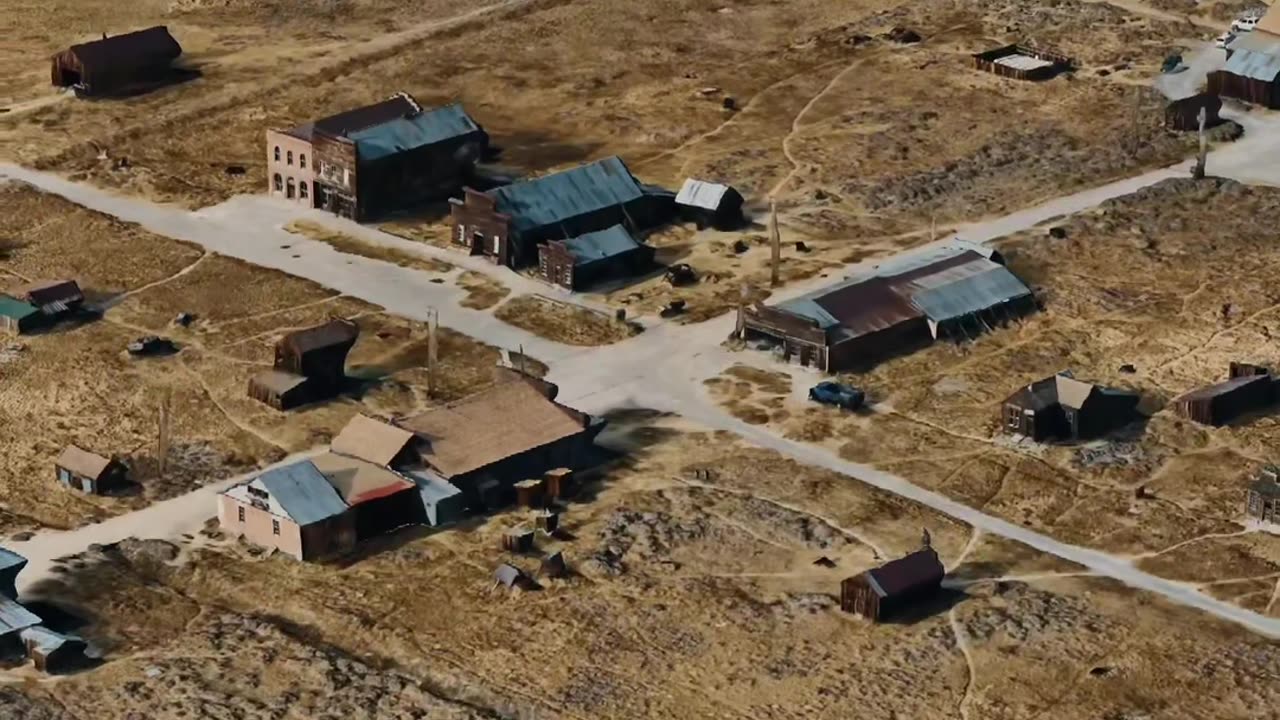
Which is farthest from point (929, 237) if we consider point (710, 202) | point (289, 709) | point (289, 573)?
point (289, 709)

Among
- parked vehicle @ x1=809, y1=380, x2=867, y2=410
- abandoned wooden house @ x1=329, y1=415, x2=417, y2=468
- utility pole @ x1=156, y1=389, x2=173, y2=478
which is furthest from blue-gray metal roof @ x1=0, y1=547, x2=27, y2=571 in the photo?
parked vehicle @ x1=809, y1=380, x2=867, y2=410

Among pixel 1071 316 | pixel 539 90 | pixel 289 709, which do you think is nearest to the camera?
pixel 289 709

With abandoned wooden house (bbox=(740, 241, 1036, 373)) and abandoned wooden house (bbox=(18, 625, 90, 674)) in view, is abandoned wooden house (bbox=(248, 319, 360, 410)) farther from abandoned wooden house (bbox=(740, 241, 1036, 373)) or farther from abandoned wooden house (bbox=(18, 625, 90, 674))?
abandoned wooden house (bbox=(18, 625, 90, 674))

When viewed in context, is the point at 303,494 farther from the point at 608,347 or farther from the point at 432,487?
the point at 608,347

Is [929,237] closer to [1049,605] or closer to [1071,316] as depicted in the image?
[1071,316]

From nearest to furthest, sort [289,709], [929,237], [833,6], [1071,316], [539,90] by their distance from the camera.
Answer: [289,709] → [1071,316] → [929,237] → [539,90] → [833,6]

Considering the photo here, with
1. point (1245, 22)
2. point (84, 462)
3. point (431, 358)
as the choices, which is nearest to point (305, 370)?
point (431, 358)
